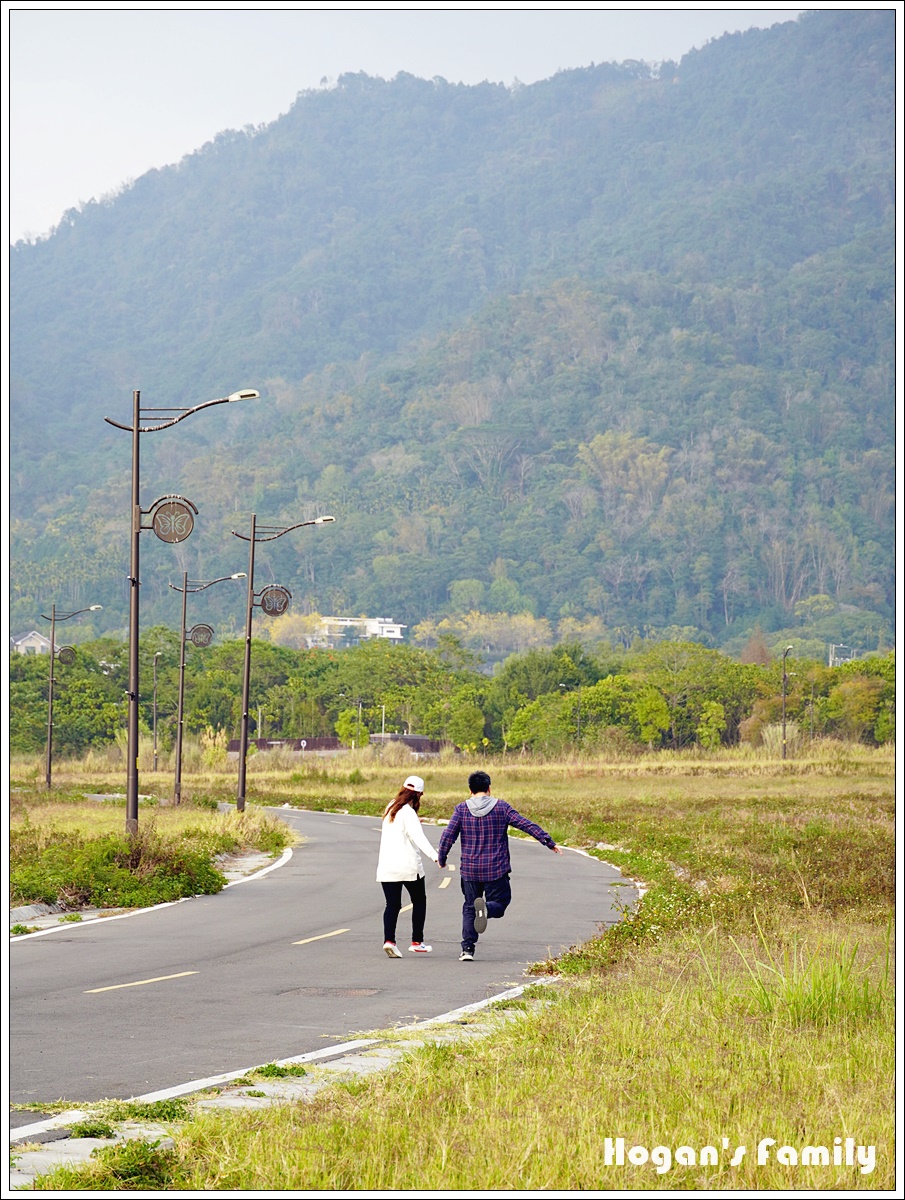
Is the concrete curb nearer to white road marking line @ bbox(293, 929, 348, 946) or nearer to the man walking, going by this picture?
the man walking

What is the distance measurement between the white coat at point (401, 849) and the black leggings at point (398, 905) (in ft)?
0.33

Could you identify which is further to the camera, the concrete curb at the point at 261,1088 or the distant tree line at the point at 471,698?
the distant tree line at the point at 471,698

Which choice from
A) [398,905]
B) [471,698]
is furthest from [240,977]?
[471,698]

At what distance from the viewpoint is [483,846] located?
15562 mm

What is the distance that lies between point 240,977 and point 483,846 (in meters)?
2.79

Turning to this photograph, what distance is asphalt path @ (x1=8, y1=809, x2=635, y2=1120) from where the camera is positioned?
411 inches

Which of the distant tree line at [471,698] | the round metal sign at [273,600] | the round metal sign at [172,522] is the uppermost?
the round metal sign at [172,522]

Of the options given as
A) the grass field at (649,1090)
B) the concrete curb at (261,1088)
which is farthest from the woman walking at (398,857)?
the concrete curb at (261,1088)

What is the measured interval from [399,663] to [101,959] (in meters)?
111

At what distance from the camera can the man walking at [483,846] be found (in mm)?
15578

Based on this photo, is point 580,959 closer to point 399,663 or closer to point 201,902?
point 201,902

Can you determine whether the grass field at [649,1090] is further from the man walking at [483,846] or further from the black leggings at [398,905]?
the black leggings at [398,905]

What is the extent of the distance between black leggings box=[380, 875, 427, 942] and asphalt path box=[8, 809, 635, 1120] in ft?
1.20

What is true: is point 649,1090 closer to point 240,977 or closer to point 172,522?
point 240,977
